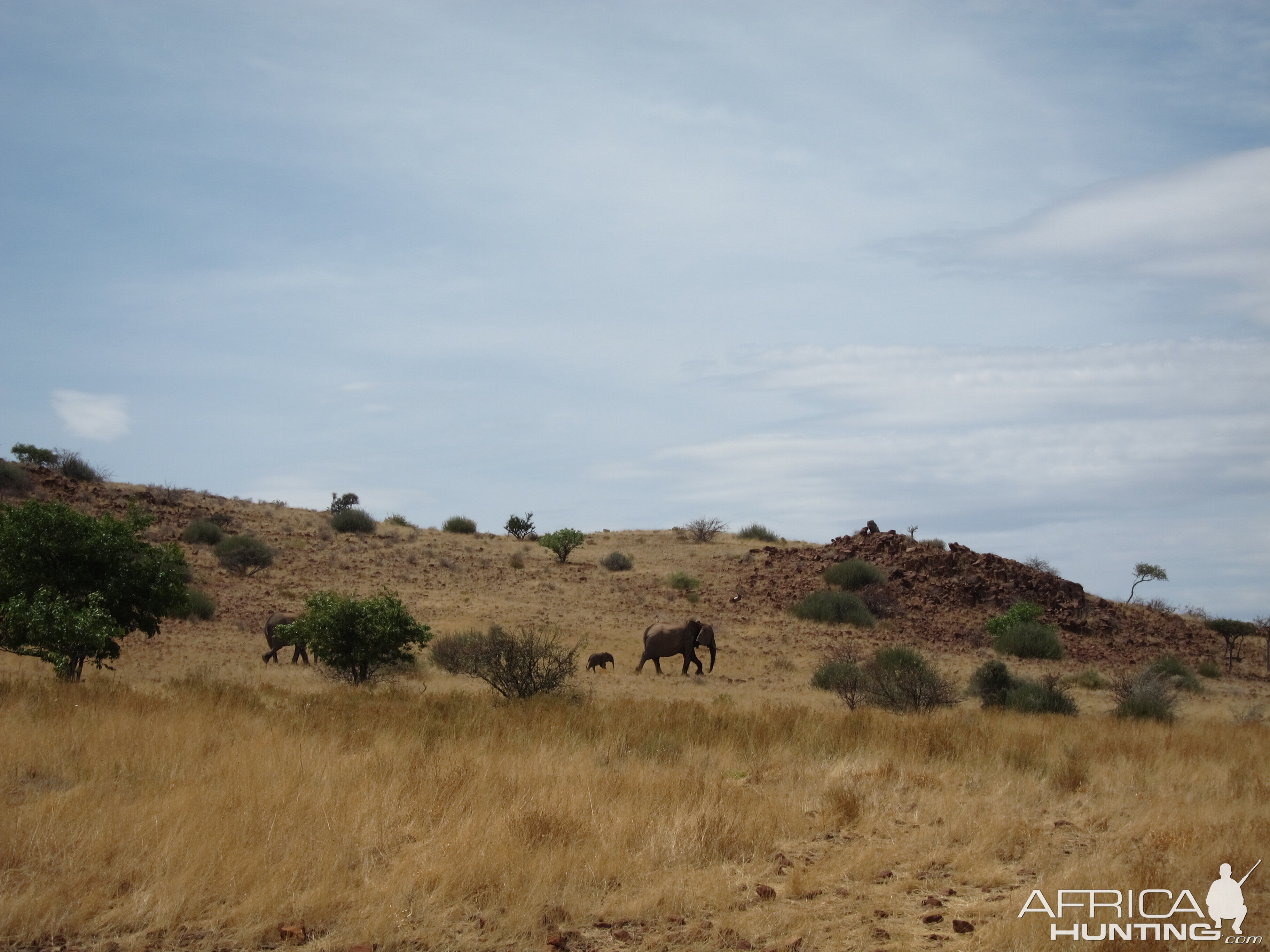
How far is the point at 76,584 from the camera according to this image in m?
16.5

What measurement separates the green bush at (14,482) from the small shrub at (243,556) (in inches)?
324

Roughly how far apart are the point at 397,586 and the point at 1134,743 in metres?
28.3

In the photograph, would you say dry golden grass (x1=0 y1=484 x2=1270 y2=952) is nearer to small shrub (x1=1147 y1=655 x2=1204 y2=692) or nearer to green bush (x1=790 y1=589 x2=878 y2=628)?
small shrub (x1=1147 y1=655 x2=1204 y2=692)

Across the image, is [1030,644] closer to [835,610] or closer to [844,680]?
[835,610]

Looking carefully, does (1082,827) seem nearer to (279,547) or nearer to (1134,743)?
(1134,743)

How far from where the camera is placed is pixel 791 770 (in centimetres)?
1075

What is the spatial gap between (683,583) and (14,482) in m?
27.5

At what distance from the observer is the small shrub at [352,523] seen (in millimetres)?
48375

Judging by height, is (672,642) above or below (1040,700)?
above

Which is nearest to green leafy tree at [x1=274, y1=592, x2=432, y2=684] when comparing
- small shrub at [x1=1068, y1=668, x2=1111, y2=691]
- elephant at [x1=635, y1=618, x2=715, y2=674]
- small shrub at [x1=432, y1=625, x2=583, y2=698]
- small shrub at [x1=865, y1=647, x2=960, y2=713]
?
small shrub at [x1=432, y1=625, x2=583, y2=698]

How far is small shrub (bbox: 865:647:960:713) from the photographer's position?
1882cm

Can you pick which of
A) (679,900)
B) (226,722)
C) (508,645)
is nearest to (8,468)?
(508,645)

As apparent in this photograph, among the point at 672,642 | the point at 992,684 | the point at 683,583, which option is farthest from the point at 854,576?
the point at 992,684

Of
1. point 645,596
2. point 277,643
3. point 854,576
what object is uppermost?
point 854,576
